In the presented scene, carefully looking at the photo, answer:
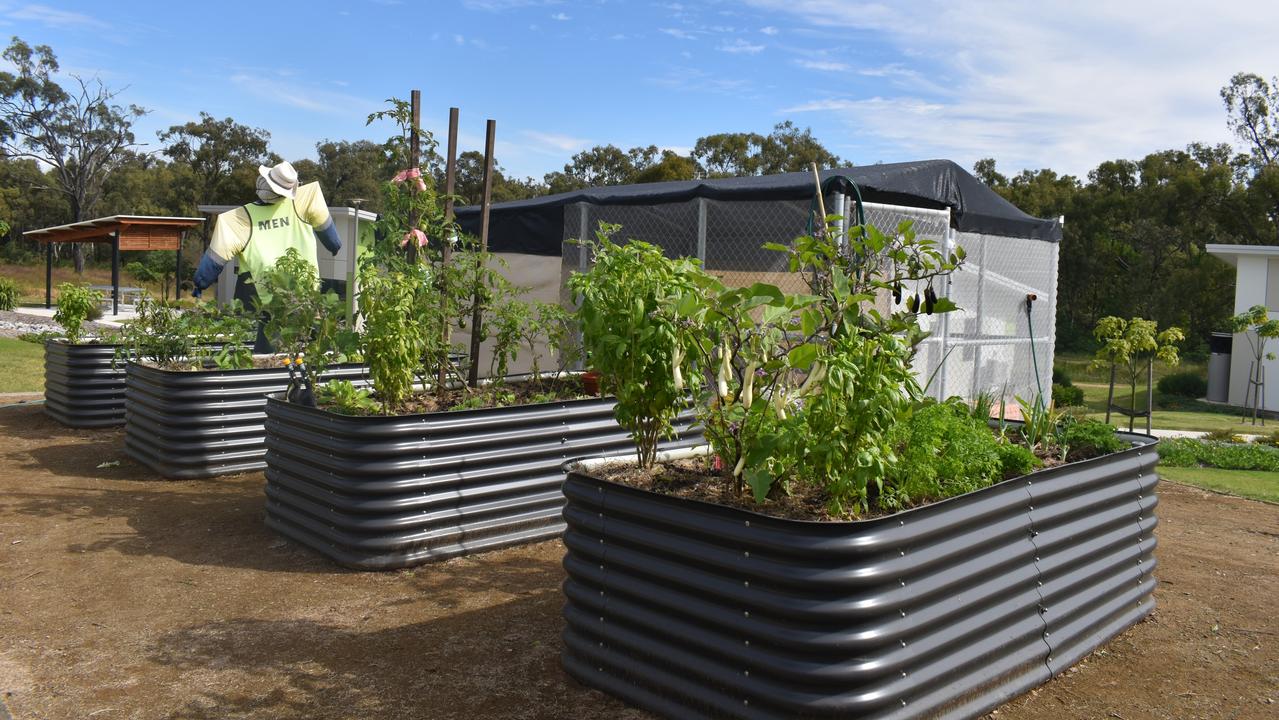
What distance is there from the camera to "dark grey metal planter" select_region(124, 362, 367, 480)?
24.5ft

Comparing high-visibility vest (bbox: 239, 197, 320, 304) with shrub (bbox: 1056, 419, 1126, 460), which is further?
high-visibility vest (bbox: 239, 197, 320, 304)

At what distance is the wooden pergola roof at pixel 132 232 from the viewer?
2905 centimetres

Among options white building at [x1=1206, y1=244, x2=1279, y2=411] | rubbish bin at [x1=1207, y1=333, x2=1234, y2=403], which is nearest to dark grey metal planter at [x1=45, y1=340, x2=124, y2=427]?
white building at [x1=1206, y1=244, x2=1279, y2=411]

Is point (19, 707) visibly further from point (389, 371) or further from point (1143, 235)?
point (1143, 235)

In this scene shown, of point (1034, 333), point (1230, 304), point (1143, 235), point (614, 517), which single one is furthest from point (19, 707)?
point (1143, 235)

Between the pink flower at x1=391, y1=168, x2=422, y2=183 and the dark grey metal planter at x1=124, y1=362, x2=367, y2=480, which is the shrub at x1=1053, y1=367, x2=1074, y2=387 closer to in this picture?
the pink flower at x1=391, y1=168, x2=422, y2=183

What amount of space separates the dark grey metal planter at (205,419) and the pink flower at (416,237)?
1860 mm

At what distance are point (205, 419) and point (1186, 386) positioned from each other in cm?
2371

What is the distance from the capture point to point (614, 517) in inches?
143

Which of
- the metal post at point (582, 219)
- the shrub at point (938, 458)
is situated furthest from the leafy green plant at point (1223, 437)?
the shrub at point (938, 458)

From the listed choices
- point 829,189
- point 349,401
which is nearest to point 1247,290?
point 829,189

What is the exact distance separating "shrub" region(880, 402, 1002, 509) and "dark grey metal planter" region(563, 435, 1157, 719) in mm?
A: 172

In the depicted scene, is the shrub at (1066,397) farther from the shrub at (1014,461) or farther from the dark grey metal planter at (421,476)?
the shrub at (1014,461)

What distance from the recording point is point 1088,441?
16.2 feet
